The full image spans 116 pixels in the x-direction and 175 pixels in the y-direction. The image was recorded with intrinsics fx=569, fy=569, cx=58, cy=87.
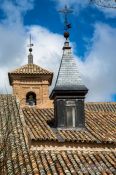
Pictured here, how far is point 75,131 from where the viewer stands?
26203mm

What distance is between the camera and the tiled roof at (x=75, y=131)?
24.7 m

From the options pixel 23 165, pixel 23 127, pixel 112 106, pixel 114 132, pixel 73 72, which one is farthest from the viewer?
pixel 112 106

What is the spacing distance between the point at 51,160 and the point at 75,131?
446cm

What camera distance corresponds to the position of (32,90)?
41.2 m

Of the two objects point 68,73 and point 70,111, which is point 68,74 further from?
point 70,111

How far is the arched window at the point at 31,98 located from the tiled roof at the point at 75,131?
35.3 ft

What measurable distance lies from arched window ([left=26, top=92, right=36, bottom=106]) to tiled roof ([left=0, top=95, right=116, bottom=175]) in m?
15.0

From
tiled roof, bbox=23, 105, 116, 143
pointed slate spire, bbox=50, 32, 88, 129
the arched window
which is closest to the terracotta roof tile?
tiled roof, bbox=23, 105, 116, 143

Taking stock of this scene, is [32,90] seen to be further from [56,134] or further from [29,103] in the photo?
[56,134]

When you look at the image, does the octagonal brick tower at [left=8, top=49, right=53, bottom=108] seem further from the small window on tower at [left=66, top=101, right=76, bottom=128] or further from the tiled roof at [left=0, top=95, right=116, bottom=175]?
the tiled roof at [left=0, top=95, right=116, bottom=175]

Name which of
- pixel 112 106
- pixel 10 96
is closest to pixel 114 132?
pixel 10 96

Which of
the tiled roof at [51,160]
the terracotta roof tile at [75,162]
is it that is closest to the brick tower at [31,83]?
the tiled roof at [51,160]

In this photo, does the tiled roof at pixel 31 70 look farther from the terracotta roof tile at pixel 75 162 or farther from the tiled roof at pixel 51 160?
the terracotta roof tile at pixel 75 162

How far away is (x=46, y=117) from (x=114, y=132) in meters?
3.54
